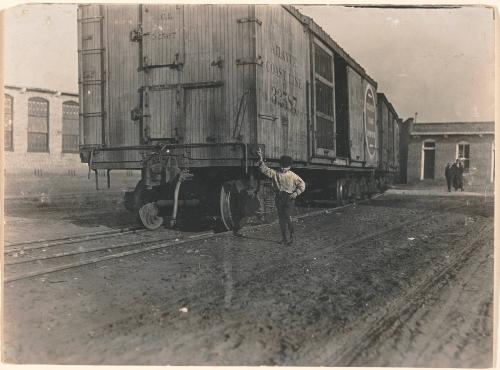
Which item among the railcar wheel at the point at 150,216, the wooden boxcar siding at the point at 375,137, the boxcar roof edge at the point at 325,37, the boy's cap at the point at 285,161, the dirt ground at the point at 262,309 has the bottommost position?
the dirt ground at the point at 262,309

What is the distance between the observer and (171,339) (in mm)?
3311

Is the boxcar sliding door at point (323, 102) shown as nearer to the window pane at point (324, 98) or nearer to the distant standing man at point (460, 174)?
the window pane at point (324, 98)

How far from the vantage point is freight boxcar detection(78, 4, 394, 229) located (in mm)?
6863

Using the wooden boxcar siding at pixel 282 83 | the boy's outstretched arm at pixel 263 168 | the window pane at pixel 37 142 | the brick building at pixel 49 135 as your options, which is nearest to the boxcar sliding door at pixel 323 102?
the wooden boxcar siding at pixel 282 83

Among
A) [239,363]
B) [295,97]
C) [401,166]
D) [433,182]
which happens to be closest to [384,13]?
[295,97]

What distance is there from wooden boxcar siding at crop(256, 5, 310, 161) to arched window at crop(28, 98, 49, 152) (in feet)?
43.2

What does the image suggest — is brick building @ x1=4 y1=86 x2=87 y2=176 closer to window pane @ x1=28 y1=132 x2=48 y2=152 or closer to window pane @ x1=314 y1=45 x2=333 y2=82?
window pane @ x1=28 y1=132 x2=48 y2=152

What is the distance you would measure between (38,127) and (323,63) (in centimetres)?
1397

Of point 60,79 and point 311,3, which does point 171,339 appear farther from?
point 60,79

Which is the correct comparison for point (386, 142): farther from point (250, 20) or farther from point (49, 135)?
point (49, 135)

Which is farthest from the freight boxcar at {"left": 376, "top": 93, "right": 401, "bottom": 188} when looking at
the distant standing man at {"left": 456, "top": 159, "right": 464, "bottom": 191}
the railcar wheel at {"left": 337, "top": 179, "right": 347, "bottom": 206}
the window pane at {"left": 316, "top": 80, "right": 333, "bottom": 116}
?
the window pane at {"left": 316, "top": 80, "right": 333, "bottom": 116}

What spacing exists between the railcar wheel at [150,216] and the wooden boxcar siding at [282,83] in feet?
7.92

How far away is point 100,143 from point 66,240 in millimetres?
1879

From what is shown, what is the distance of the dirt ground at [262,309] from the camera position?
10.6 feet
